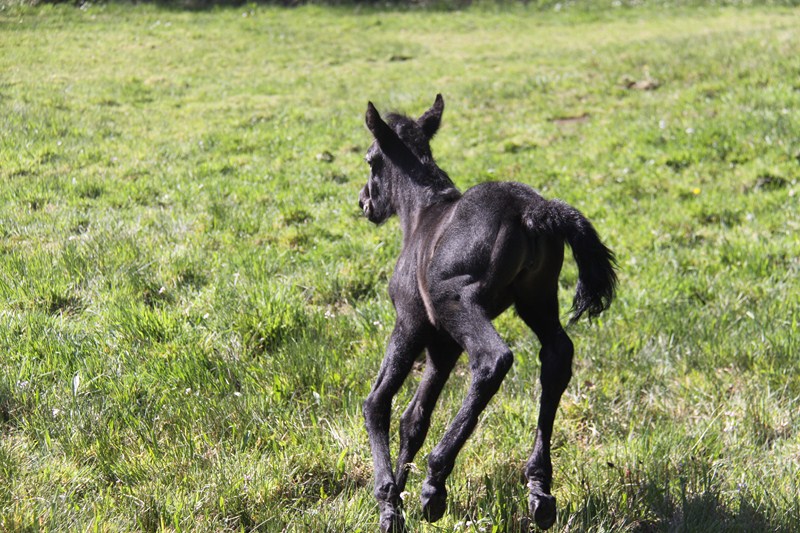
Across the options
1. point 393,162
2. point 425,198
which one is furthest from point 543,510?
point 393,162

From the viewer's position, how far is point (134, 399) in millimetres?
4035

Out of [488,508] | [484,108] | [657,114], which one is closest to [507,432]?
[488,508]

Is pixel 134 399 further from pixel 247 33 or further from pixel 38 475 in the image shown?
pixel 247 33

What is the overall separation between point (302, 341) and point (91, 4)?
1772 cm

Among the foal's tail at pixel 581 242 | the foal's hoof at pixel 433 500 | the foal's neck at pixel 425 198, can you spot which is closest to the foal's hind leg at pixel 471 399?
the foal's hoof at pixel 433 500

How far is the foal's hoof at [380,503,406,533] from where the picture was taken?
294 cm

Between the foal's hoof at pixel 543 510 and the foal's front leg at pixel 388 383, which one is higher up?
the foal's front leg at pixel 388 383

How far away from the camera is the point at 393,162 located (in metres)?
3.96

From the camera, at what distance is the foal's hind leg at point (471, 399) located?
2717 millimetres

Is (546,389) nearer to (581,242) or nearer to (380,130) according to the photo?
(581,242)

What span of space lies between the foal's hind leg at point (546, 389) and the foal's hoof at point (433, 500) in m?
0.39

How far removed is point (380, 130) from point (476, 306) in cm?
137

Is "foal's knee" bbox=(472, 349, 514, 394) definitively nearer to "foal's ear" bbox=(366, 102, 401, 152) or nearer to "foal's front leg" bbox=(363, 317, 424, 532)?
"foal's front leg" bbox=(363, 317, 424, 532)

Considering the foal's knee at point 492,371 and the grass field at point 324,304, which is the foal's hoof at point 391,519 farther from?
the foal's knee at point 492,371
